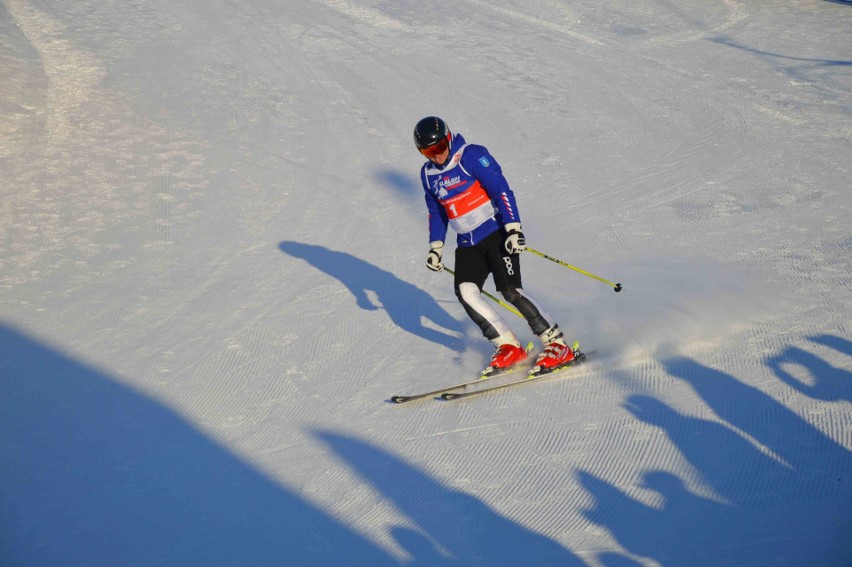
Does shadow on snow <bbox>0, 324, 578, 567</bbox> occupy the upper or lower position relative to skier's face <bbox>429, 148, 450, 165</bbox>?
lower

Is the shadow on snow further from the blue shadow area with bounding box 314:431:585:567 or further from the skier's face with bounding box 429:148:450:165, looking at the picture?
the skier's face with bounding box 429:148:450:165

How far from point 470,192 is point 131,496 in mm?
2797

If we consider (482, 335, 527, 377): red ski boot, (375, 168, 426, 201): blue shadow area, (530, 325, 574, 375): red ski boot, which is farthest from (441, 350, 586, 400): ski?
(375, 168, 426, 201): blue shadow area

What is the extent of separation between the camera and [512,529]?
452 cm

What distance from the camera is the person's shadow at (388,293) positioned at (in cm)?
676

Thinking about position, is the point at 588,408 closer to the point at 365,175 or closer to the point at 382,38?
the point at 365,175

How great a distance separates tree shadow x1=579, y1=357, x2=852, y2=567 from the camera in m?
4.14

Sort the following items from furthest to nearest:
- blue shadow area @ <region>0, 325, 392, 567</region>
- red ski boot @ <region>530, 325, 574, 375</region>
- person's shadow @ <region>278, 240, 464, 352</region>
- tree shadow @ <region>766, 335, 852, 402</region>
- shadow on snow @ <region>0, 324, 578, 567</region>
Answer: person's shadow @ <region>278, 240, 464, 352</region> → red ski boot @ <region>530, 325, 574, 375</region> → tree shadow @ <region>766, 335, 852, 402</region> → blue shadow area @ <region>0, 325, 392, 567</region> → shadow on snow @ <region>0, 324, 578, 567</region>

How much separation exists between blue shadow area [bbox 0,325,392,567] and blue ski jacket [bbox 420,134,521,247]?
6.88ft

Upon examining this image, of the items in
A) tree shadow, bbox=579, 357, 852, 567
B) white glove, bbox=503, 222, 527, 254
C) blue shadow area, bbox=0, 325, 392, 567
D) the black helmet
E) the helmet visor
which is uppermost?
the black helmet

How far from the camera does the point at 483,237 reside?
5898mm

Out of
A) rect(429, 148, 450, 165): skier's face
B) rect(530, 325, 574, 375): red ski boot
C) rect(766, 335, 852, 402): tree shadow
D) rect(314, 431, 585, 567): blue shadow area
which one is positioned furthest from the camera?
rect(530, 325, 574, 375): red ski boot

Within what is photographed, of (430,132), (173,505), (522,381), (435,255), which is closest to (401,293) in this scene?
(435,255)

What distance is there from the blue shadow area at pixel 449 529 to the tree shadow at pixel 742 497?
386 millimetres
